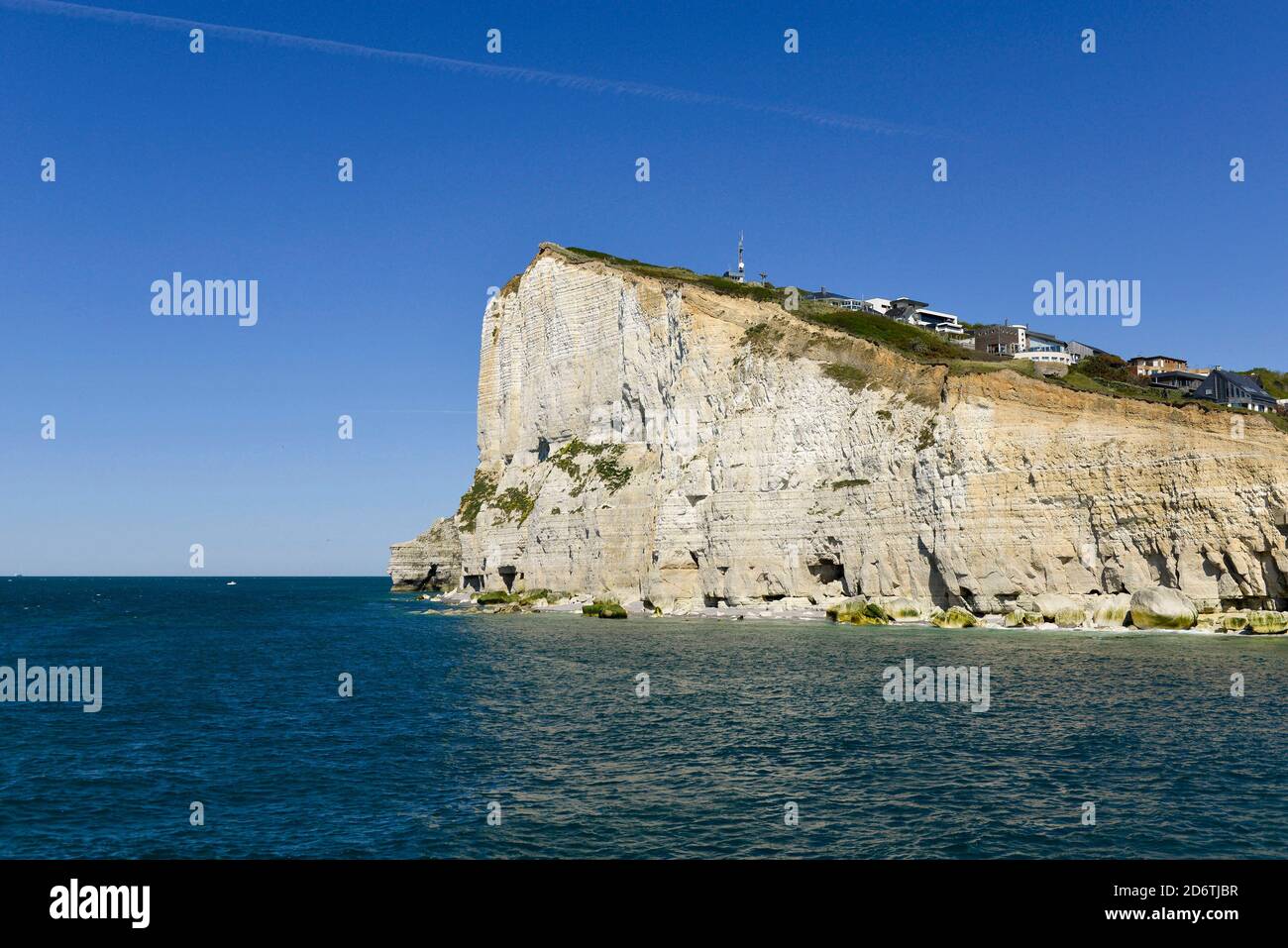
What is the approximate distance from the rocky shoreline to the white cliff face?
0.90m

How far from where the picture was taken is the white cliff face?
49.9 m

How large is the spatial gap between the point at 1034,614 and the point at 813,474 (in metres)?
17.2

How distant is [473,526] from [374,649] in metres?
41.9

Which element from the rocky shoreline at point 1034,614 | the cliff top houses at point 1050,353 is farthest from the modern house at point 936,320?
the rocky shoreline at point 1034,614

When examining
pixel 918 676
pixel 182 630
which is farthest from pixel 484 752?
pixel 182 630

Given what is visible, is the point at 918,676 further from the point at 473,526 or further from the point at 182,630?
the point at 473,526

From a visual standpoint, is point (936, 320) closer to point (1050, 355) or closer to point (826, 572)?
point (1050, 355)

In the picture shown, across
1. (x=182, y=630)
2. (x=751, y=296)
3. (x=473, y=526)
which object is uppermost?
(x=751, y=296)

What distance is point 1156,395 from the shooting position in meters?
62.8

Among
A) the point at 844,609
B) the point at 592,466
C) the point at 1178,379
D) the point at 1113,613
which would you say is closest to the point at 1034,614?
the point at 1113,613

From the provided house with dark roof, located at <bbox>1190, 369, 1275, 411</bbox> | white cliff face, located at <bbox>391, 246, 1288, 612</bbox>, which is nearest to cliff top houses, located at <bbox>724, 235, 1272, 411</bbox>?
house with dark roof, located at <bbox>1190, 369, 1275, 411</bbox>

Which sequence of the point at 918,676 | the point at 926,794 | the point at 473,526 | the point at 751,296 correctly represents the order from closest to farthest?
the point at 926,794, the point at 918,676, the point at 751,296, the point at 473,526

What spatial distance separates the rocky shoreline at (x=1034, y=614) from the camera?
4784 centimetres

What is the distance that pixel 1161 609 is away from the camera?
4903 cm
